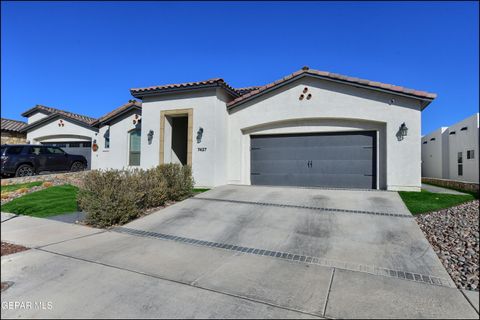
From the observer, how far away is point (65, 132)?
18.9 meters

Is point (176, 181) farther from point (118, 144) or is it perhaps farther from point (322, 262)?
point (118, 144)

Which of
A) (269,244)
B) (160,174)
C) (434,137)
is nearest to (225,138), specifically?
(160,174)

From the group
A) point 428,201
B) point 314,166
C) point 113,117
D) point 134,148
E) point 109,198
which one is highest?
point 113,117

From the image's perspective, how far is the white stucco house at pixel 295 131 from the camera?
9.98 metres

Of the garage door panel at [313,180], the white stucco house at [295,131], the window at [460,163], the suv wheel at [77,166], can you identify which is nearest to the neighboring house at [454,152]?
the window at [460,163]

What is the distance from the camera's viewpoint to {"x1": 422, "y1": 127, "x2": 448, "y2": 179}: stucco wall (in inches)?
734

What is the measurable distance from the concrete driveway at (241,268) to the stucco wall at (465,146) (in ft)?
33.2

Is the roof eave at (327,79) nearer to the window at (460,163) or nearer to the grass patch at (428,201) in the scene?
the grass patch at (428,201)

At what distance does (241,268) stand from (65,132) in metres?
19.5

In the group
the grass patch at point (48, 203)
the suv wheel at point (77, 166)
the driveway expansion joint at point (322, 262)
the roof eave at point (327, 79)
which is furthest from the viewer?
the suv wheel at point (77, 166)

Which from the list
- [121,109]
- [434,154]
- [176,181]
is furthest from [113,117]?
[434,154]

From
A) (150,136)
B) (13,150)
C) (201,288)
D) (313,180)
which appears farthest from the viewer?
(150,136)

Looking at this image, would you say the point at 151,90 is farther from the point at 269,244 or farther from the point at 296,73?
the point at 269,244

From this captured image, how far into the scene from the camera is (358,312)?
301 centimetres
